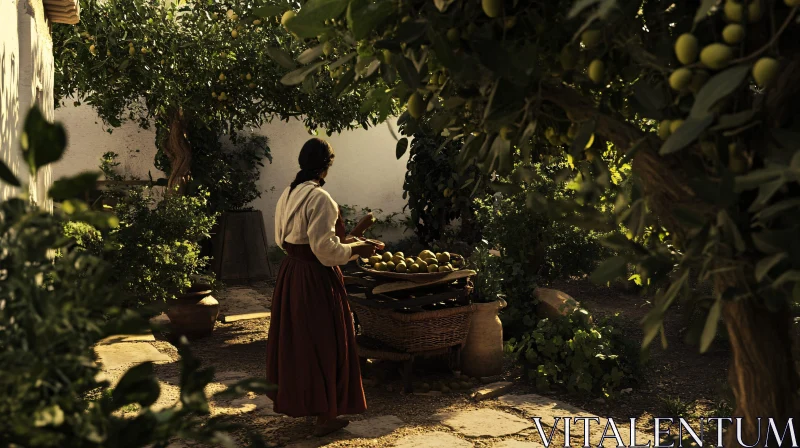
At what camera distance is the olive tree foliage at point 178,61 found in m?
6.57

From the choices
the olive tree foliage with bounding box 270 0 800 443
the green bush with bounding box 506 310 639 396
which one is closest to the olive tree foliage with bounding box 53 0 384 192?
the green bush with bounding box 506 310 639 396

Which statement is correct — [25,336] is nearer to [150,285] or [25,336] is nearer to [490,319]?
Answer: [490,319]

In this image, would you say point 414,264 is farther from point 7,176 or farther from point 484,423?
point 7,176

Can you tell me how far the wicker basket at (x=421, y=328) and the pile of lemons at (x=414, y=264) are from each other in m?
0.30

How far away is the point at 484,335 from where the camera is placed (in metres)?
5.88

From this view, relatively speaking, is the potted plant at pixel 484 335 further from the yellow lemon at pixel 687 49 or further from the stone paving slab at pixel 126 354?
the yellow lemon at pixel 687 49

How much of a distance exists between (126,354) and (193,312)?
137 cm

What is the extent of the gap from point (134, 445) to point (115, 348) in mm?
5350

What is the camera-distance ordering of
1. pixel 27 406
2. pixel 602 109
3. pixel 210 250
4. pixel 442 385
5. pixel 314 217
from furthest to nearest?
pixel 210 250 < pixel 442 385 < pixel 314 217 < pixel 602 109 < pixel 27 406

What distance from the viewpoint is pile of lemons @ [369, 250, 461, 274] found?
18.4 ft

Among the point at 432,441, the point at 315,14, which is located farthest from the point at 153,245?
the point at 315,14

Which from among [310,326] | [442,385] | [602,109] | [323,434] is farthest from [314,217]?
[602,109]

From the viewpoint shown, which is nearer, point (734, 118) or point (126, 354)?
point (734, 118)

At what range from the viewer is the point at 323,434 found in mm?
4660
